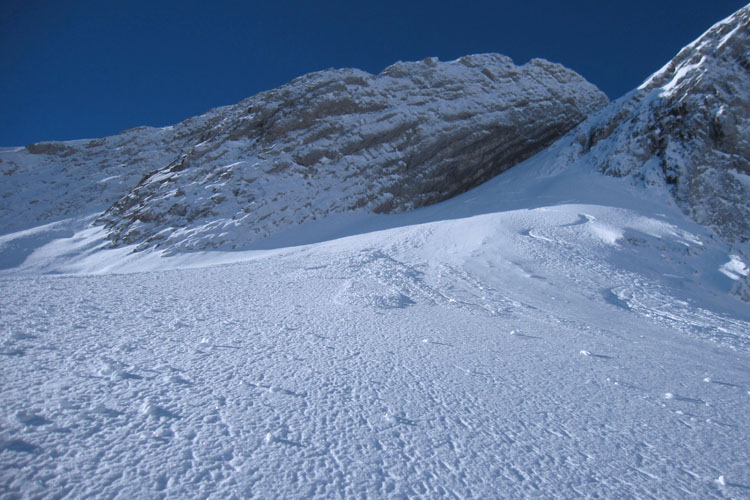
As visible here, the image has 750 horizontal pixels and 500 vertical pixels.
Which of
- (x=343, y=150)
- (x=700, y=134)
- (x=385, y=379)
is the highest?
(x=343, y=150)

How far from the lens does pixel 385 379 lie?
3.59 metres

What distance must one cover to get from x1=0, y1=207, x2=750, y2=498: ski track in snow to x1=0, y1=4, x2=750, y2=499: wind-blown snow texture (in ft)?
0.06

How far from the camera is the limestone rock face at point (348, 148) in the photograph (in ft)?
60.5

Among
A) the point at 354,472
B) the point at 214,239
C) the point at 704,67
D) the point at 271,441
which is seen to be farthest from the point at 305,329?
the point at 704,67

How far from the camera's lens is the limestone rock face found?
60.5 ft

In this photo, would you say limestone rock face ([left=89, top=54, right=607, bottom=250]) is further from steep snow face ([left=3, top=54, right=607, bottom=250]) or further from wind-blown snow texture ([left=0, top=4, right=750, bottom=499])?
wind-blown snow texture ([left=0, top=4, right=750, bottom=499])

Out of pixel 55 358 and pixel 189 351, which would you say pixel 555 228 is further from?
pixel 55 358

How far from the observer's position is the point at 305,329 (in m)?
4.96

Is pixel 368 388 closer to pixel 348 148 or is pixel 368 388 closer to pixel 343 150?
pixel 343 150

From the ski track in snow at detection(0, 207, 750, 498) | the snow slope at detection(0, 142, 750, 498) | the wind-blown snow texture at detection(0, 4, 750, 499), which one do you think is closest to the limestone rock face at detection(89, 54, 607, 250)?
the wind-blown snow texture at detection(0, 4, 750, 499)

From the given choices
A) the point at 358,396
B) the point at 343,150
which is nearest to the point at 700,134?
the point at 343,150

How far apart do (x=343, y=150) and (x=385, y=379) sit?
813 inches

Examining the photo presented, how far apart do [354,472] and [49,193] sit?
38.0 metres

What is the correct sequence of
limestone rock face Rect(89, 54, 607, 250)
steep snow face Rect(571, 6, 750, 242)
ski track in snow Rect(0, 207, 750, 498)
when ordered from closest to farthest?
ski track in snow Rect(0, 207, 750, 498), steep snow face Rect(571, 6, 750, 242), limestone rock face Rect(89, 54, 607, 250)
